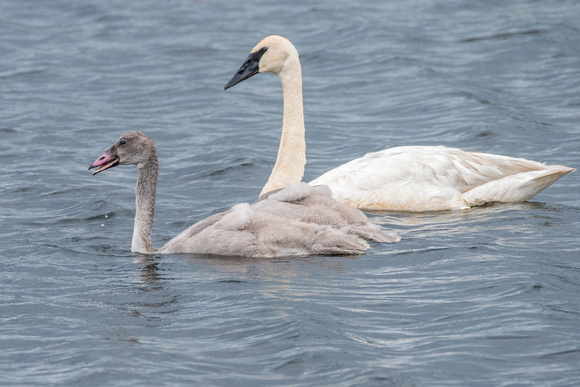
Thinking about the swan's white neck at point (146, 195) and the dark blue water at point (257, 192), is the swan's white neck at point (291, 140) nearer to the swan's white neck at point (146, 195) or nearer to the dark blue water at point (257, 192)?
the dark blue water at point (257, 192)

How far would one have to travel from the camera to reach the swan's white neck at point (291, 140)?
10578 millimetres

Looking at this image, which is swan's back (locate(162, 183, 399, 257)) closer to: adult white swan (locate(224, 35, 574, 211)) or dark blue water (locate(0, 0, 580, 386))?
dark blue water (locate(0, 0, 580, 386))

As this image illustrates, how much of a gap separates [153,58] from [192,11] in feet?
14.9

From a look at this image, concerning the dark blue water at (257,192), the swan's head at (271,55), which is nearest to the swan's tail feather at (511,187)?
the dark blue water at (257,192)

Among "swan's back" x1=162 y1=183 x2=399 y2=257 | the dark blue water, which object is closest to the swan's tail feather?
the dark blue water

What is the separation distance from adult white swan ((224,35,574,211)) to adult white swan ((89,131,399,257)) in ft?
3.40

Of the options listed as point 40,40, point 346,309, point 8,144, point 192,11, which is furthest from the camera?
point 192,11

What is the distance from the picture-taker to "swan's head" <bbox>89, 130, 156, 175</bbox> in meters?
9.12

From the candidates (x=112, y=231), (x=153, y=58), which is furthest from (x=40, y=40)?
(x=112, y=231)

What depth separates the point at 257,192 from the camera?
38.2ft

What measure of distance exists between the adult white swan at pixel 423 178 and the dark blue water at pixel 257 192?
210 mm

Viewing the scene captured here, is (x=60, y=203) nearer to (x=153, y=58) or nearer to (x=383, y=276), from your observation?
(x=383, y=276)

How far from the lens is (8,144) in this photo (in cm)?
1390

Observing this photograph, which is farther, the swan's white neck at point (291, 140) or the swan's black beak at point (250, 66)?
the swan's black beak at point (250, 66)
